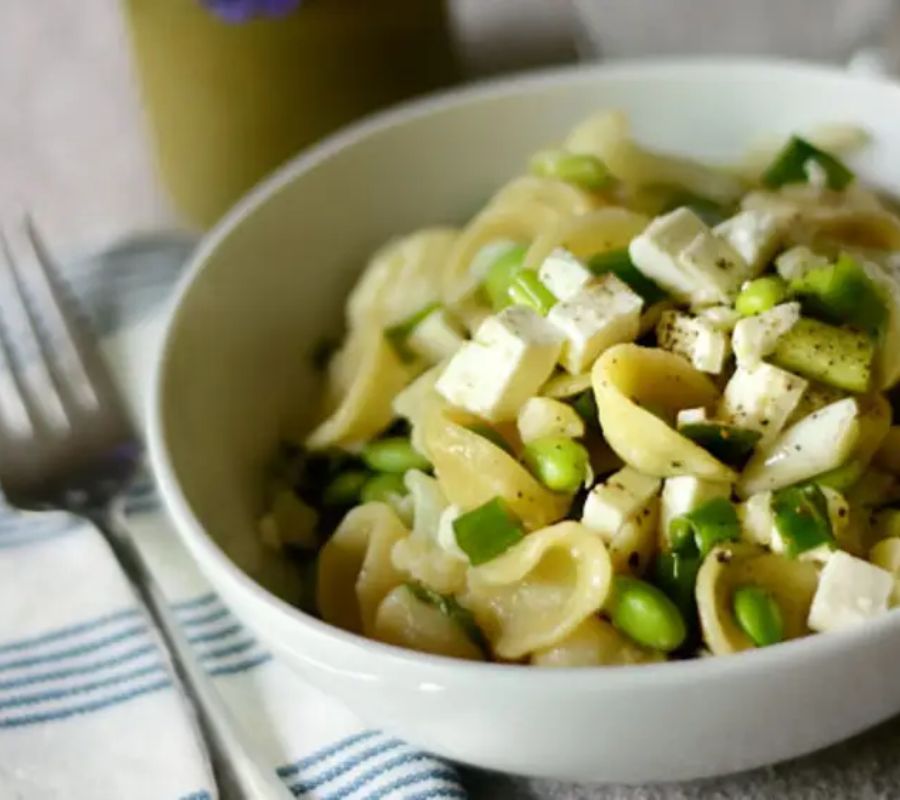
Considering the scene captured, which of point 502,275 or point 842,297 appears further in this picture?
point 502,275

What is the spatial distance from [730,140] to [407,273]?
428 millimetres

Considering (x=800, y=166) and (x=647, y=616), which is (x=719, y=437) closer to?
(x=647, y=616)

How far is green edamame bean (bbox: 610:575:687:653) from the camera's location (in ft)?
3.34

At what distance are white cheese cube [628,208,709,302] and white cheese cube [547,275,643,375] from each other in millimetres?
35

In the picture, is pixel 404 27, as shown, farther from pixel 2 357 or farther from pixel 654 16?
pixel 2 357

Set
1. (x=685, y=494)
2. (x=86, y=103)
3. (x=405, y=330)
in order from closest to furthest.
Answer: (x=685, y=494) → (x=405, y=330) → (x=86, y=103)

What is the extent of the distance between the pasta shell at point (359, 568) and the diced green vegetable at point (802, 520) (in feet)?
1.09

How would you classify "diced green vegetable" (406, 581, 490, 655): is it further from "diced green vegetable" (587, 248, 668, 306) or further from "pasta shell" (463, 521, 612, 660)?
"diced green vegetable" (587, 248, 668, 306)

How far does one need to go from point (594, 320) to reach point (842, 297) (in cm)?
21

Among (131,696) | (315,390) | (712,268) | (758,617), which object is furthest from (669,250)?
(131,696)

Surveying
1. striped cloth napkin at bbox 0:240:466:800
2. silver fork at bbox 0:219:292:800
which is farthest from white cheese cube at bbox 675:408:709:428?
silver fork at bbox 0:219:292:800

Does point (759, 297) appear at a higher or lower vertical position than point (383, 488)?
higher

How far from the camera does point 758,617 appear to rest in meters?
1.00

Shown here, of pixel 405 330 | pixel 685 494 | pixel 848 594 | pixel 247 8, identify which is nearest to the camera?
pixel 848 594
